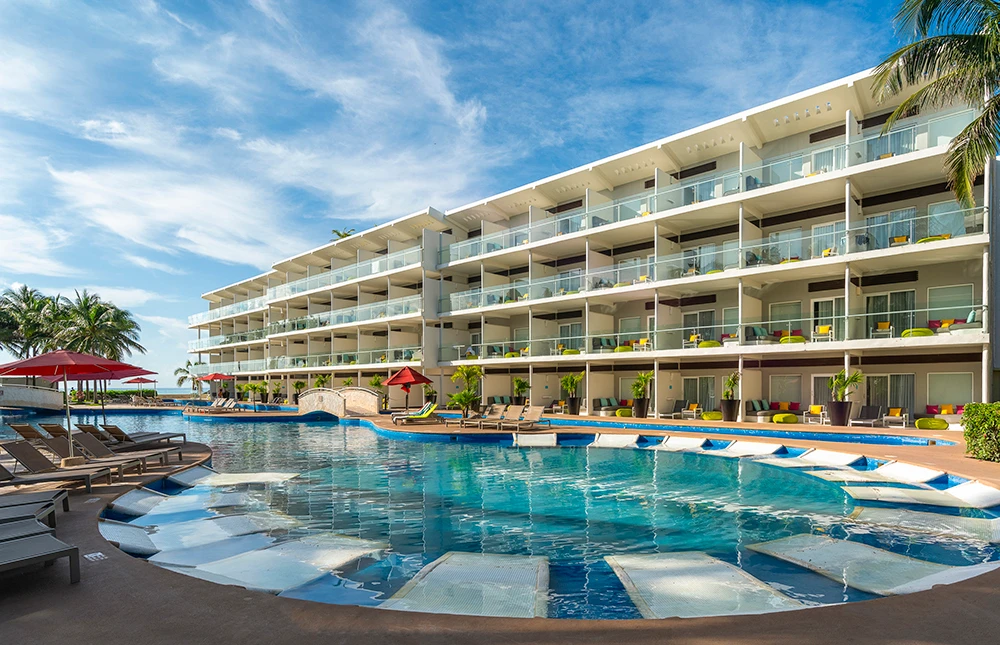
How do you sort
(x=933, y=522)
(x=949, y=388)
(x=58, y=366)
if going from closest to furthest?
1. (x=933, y=522)
2. (x=58, y=366)
3. (x=949, y=388)

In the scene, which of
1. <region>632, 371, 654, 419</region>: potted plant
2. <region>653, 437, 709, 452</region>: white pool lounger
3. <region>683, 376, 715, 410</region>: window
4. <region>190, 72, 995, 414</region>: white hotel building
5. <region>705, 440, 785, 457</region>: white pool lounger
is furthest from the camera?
<region>683, 376, 715, 410</region>: window

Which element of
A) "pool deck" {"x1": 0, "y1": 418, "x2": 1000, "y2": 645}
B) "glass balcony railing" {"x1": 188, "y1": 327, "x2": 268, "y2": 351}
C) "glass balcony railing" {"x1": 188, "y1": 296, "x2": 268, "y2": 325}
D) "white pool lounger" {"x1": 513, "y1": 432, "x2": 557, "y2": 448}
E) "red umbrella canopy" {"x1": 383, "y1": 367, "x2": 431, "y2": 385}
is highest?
"glass balcony railing" {"x1": 188, "y1": 296, "x2": 268, "y2": 325}

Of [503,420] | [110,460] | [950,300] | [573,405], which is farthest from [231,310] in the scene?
[950,300]

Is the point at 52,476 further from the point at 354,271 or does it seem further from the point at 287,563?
the point at 354,271

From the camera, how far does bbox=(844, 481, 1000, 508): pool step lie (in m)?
8.52

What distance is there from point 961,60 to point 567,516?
14755 millimetres

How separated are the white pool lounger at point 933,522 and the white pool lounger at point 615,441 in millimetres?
8219

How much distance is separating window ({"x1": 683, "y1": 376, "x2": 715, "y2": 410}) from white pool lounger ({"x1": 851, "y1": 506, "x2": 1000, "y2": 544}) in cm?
1648

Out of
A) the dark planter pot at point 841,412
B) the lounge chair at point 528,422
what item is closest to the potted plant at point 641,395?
the lounge chair at point 528,422

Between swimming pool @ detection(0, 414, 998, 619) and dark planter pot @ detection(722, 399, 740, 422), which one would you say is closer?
swimming pool @ detection(0, 414, 998, 619)

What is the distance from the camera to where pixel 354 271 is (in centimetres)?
3831

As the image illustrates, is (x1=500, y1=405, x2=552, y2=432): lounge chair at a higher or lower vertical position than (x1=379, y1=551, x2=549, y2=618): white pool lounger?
lower

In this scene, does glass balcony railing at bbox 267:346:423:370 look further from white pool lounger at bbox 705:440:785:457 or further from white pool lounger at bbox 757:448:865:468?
white pool lounger at bbox 757:448:865:468

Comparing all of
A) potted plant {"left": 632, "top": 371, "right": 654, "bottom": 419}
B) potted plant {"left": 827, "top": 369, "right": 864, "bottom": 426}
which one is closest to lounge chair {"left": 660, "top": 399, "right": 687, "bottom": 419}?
potted plant {"left": 632, "top": 371, "right": 654, "bottom": 419}
